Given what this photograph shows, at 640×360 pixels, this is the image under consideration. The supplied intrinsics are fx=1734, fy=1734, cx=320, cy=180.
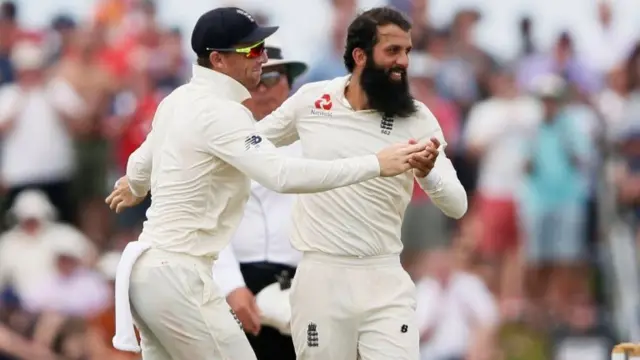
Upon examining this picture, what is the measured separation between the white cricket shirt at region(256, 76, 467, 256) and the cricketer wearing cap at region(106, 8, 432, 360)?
53 centimetres

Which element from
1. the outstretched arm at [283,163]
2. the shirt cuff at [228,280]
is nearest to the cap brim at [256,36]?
the outstretched arm at [283,163]

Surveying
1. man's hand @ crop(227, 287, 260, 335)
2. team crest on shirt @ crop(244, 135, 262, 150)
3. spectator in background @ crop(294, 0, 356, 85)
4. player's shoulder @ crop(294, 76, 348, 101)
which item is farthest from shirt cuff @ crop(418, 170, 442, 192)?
spectator in background @ crop(294, 0, 356, 85)

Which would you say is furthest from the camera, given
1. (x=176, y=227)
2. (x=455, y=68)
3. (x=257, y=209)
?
(x=455, y=68)

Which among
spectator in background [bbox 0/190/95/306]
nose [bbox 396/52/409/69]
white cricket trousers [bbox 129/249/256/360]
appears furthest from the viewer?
spectator in background [bbox 0/190/95/306]

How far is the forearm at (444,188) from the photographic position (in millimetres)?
8859

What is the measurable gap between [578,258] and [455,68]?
6.94 ft

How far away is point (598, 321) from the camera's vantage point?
15352 mm

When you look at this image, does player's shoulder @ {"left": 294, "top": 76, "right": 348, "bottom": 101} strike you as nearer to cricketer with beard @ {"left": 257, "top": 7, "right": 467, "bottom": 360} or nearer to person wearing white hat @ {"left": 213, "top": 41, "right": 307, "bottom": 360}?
cricketer with beard @ {"left": 257, "top": 7, "right": 467, "bottom": 360}

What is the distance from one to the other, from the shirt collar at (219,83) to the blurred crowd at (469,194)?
21.7 feet

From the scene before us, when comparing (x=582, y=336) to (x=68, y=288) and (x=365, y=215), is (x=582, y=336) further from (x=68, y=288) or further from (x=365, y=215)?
(x=365, y=215)

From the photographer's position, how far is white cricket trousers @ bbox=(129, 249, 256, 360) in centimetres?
848

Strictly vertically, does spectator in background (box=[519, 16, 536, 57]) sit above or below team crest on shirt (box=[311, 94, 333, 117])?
below

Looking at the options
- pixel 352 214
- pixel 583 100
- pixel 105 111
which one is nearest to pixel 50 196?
pixel 105 111

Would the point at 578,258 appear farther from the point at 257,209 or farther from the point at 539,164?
the point at 257,209
